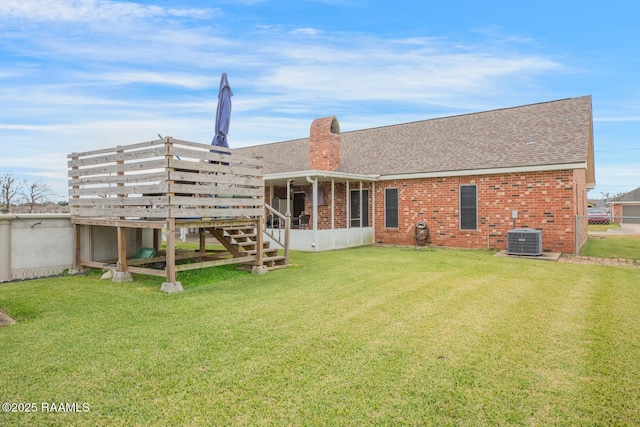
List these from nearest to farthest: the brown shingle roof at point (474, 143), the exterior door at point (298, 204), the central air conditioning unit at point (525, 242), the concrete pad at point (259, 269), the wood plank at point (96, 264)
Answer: the wood plank at point (96, 264), the concrete pad at point (259, 269), the central air conditioning unit at point (525, 242), the brown shingle roof at point (474, 143), the exterior door at point (298, 204)

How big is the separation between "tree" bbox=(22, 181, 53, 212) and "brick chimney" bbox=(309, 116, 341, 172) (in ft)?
58.9

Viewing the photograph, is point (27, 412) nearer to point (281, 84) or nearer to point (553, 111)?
point (281, 84)

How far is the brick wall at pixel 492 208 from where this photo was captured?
11.6 m

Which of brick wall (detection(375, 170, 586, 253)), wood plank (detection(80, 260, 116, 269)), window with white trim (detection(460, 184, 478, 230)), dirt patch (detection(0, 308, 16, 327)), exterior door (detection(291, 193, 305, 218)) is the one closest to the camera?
dirt patch (detection(0, 308, 16, 327))

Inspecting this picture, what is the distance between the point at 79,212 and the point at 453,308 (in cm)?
770

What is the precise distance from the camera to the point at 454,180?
1341 cm

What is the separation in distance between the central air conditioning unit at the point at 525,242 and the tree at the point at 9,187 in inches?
998

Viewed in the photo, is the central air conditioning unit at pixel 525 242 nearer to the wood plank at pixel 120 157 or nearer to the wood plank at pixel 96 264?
the wood plank at pixel 120 157


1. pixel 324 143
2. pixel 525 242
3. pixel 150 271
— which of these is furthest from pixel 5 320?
pixel 324 143

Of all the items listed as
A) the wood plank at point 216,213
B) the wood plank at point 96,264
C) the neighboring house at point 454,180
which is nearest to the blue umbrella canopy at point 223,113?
the wood plank at point 216,213

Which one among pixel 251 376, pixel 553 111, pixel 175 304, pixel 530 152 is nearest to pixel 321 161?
pixel 530 152

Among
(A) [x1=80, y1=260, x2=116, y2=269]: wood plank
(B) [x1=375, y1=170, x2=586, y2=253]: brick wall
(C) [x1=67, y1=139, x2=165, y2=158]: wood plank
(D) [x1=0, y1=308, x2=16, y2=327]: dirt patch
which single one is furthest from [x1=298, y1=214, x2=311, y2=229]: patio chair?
(D) [x1=0, y1=308, x2=16, y2=327]: dirt patch

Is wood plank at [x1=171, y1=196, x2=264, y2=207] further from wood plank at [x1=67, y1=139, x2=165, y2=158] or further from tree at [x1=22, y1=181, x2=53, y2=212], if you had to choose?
tree at [x1=22, y1=181, x2=53, y2=212]

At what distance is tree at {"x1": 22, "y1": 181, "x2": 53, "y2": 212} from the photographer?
76.8 feet
